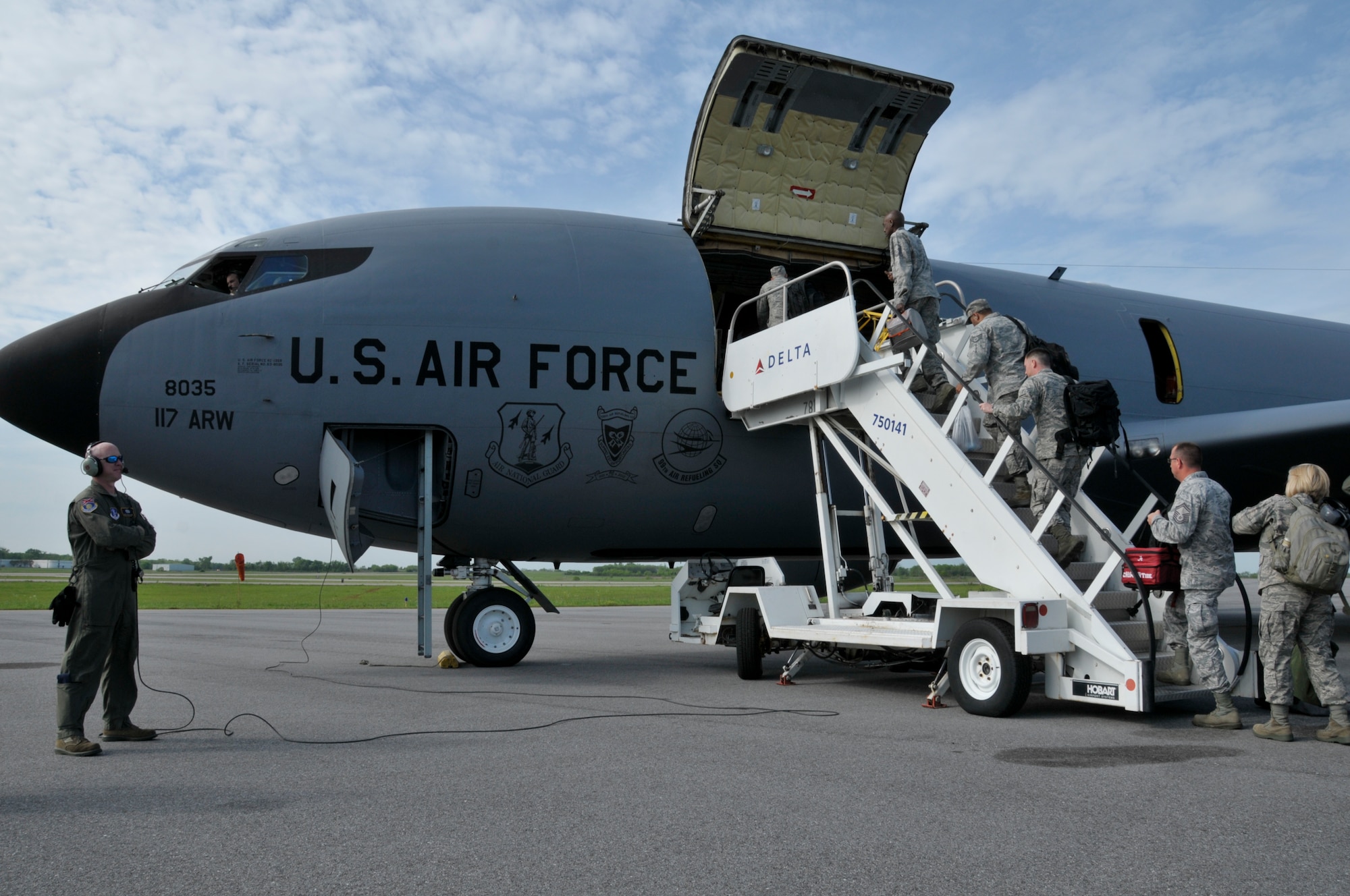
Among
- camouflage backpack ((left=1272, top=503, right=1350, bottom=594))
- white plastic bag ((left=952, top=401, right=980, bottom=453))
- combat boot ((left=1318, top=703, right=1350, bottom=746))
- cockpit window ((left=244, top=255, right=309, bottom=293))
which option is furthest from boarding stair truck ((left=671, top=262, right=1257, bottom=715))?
cockpit window ((left=244, top=255, right=309, bottom=293))

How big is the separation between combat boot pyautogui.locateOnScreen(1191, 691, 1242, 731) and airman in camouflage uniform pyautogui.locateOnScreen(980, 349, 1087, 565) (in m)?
1.55

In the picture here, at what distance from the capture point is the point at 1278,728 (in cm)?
583

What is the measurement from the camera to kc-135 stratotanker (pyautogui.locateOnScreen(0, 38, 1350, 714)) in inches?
322

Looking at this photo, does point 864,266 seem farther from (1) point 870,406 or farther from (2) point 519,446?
(2) point 519,446

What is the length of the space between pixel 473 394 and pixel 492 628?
2.40 meters

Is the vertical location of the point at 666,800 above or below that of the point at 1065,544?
below

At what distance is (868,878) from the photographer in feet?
10.4

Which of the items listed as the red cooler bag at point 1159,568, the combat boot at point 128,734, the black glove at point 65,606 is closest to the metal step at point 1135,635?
the red cooler bag at point 1159,568

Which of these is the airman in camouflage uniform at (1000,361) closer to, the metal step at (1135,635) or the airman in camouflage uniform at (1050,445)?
the airman in camouflage uniform at (1050,445)

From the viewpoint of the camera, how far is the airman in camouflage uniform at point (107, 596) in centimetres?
575

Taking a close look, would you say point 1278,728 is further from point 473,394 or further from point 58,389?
point 58,389

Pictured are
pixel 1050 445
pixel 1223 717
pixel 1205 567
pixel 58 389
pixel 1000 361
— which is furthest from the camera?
pixel 58 389

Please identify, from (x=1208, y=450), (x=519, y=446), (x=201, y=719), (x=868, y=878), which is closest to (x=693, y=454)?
(x=519, y=446)

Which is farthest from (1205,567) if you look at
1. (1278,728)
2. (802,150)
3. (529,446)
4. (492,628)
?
(492,628)
